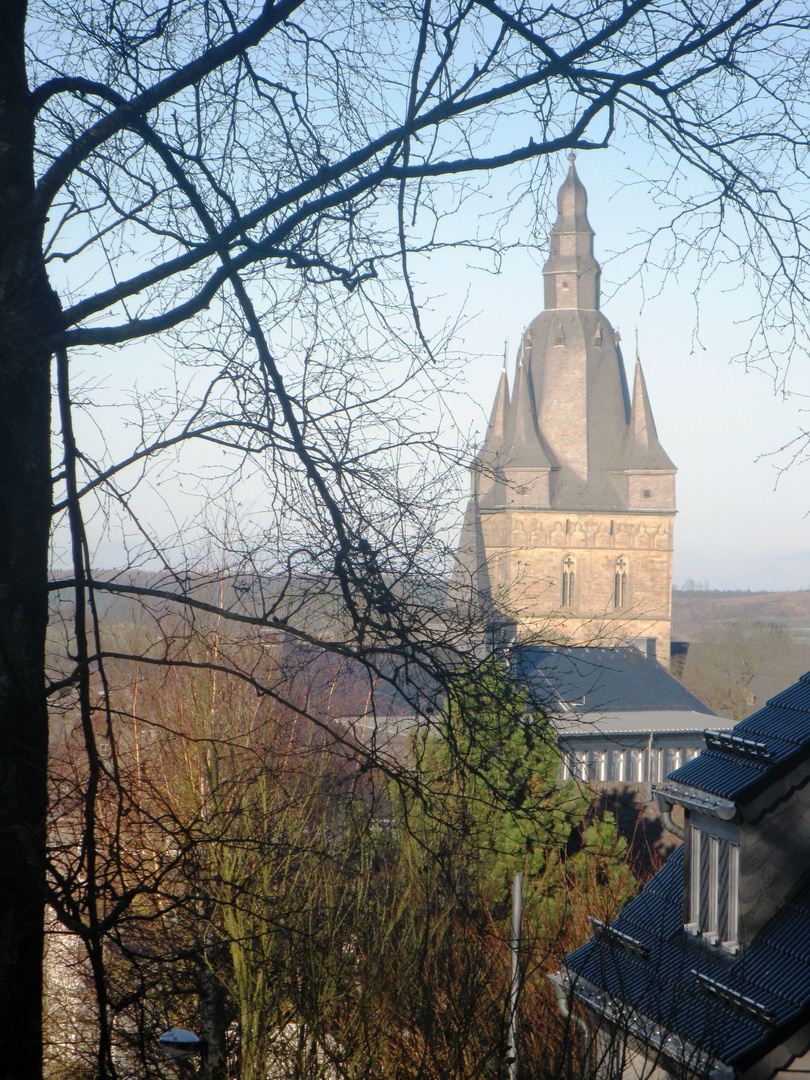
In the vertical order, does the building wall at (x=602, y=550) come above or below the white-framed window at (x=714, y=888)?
above

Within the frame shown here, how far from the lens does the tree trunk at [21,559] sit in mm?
3287

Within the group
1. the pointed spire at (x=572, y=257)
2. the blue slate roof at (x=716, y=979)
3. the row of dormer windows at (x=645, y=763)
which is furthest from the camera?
the pointed spire at (x=572, y=257)

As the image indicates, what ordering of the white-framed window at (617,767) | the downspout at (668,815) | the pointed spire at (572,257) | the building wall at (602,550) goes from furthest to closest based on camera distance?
the building wall at (602,550) < the pointed spire at (572,257) < the white-framed window at (617,767) < the downspout at (668,815)

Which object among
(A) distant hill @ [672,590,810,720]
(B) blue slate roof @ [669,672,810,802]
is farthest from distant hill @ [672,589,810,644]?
(B) blue slate roof @ [669,672,810,802]

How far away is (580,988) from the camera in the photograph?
7699 mm

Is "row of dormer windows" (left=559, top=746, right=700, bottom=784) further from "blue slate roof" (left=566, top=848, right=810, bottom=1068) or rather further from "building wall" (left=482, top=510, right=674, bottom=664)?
"building wall" (left=482, top=510, right=674, bottom=664)

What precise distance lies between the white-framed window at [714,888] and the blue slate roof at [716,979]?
0.13 meters

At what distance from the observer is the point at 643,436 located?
6294cm

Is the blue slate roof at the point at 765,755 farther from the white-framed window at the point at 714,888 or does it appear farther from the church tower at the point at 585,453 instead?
the church tower at the point at 585,453

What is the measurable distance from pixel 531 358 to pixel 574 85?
58799mm

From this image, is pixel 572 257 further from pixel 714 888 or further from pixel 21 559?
pixel 21 559

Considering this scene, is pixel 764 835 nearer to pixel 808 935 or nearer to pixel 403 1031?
pixel 808 935

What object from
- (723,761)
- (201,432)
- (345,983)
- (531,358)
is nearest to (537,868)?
(345,983)

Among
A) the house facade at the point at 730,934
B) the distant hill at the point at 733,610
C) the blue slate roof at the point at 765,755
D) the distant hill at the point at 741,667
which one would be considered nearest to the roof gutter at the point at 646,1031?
the house facade at the point at 730,934
